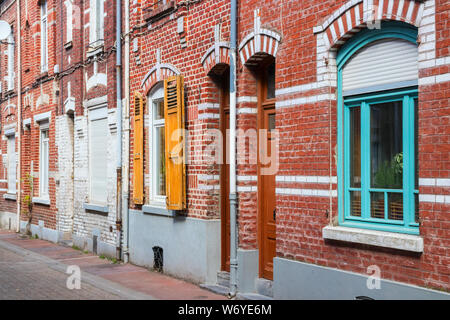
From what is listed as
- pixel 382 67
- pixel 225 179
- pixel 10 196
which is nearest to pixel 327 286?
pixel 382 67

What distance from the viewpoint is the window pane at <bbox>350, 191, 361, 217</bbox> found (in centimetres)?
716

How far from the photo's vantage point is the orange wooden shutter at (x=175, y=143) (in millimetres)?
10297

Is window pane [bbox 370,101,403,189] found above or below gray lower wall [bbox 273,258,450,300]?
above

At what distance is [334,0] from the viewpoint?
7258 millimetres

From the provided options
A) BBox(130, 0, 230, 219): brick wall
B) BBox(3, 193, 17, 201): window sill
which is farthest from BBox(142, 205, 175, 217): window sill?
BBox(3, 193, 17, 201): window sill

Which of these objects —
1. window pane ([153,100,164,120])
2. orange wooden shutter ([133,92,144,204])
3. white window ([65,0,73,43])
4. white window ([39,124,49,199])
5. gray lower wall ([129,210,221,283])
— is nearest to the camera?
gray lower wall ([129,210,221,283])

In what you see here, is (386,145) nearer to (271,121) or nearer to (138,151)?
(271,121)

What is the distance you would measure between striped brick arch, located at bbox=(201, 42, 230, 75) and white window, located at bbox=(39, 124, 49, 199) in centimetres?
→ 930

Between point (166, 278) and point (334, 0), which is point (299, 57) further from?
point (166, 278)

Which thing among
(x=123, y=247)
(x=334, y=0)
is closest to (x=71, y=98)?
(x=123, y=247)

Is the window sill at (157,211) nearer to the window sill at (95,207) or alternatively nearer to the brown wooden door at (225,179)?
the brown wooden door at (225,179)

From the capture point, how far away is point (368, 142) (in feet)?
23.2

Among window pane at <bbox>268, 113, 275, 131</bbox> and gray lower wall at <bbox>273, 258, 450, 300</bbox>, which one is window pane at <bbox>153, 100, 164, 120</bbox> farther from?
gray lower wall at <bbox>273, 258, 450, 300</bbox>

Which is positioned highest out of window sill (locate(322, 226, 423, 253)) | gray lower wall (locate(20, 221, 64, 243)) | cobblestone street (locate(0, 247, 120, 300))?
window sill (locate(322, 226, 423, 253))
